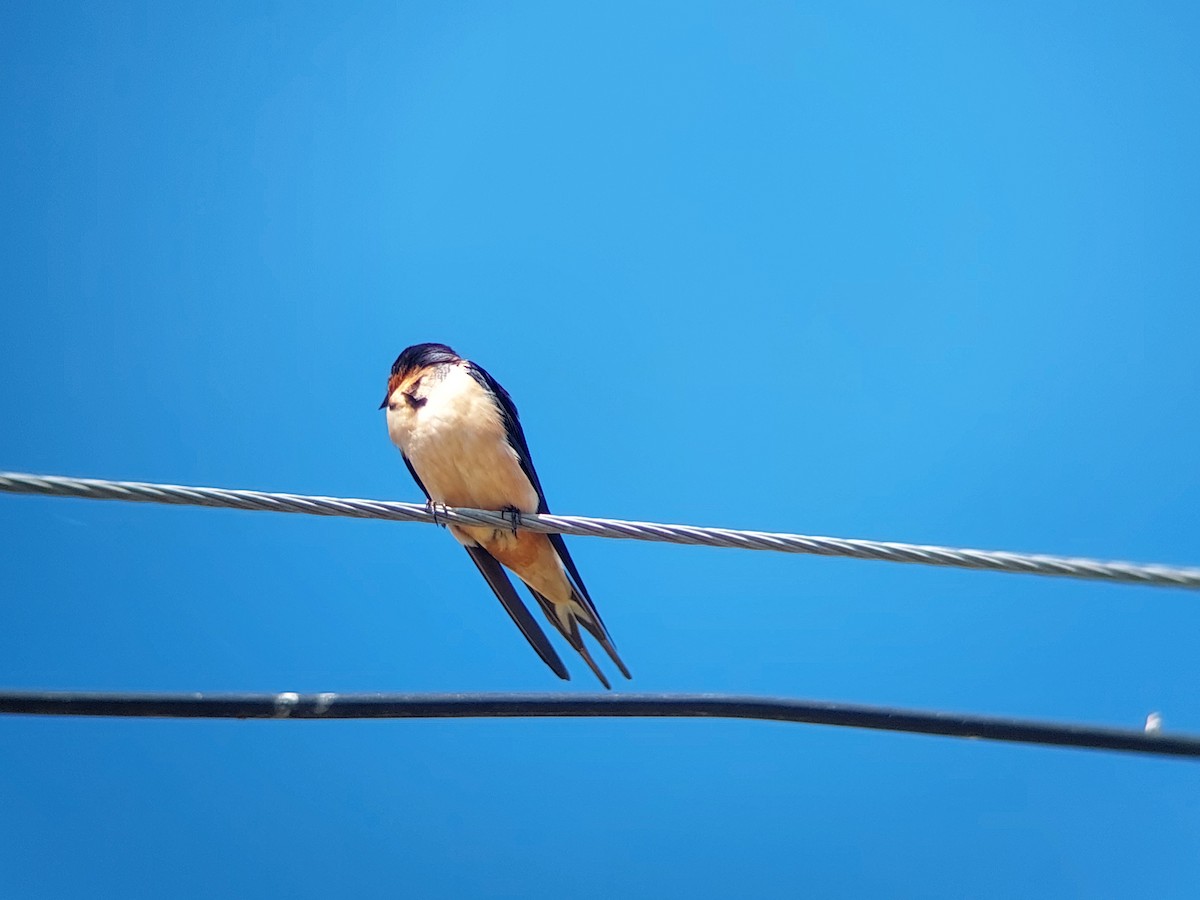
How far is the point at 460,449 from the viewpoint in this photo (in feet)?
12.3

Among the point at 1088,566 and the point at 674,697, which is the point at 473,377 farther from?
the point at 1088,566

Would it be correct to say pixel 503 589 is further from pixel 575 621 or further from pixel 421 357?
pixel 421 357

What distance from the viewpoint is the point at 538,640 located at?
3787mm

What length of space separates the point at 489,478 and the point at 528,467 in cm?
21

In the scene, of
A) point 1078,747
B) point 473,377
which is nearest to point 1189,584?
point 1078,747

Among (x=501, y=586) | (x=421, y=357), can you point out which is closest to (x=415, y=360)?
(x=421, y=357)

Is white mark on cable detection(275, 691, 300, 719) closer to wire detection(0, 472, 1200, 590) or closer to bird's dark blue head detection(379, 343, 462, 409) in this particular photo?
wire detection(0, 472, 1200, 590)

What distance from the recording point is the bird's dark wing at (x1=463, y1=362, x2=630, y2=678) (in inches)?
145

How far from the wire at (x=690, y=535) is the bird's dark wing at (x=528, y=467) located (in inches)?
54.1

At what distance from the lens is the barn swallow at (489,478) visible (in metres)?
3.76

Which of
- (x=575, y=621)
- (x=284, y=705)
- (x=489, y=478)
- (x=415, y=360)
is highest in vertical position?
(x=415, y=360)

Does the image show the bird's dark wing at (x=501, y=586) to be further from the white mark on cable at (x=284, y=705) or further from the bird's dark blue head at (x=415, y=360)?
the white mark on cable at (x=284, y=705)

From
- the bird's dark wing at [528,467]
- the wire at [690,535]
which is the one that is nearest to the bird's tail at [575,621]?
the bird's dark wing at [528,467]

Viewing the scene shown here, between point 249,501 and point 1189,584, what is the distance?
5.50ft
